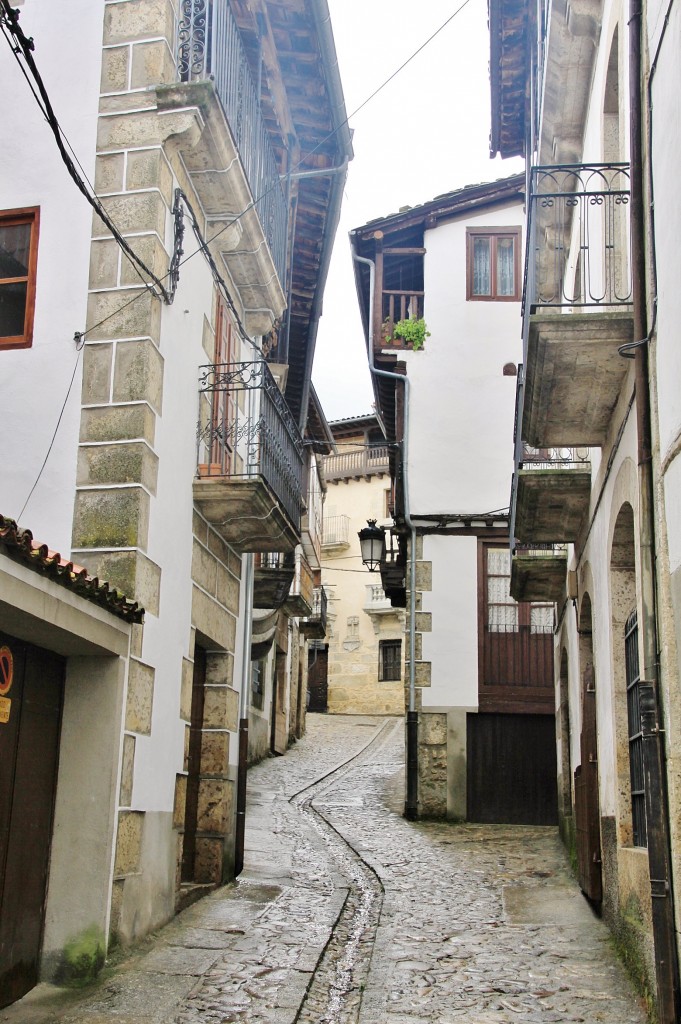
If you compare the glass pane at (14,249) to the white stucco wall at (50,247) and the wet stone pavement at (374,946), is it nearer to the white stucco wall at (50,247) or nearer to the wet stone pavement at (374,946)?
the white stucco wall at (50,247)

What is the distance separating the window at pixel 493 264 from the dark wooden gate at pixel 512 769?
6.64m

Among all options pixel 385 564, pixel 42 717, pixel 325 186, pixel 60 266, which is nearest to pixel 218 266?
pixel 60 266

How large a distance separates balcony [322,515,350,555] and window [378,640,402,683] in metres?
3.95

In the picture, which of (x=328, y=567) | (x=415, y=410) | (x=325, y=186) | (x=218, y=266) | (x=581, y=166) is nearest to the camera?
(x=581, y=166)

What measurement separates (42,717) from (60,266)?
3604 mm

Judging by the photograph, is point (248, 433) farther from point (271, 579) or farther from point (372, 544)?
point (372, 544)

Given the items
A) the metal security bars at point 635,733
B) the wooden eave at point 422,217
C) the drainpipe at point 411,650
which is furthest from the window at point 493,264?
the metal security bars at point 635,733

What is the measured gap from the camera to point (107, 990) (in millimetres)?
7020

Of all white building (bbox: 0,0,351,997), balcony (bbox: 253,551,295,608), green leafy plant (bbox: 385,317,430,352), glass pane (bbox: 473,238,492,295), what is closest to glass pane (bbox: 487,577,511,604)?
balcony (bbox: 253,551,295,608)

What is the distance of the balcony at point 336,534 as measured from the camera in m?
41.2

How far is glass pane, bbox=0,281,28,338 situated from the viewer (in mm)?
8938

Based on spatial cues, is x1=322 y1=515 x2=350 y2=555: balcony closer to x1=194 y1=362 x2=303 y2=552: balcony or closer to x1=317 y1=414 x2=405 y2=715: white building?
x1=317 y1=414 x2=405 y2=715: white building

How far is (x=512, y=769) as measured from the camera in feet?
53.9

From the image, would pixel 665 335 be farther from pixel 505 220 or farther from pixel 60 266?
pixel 505 220
